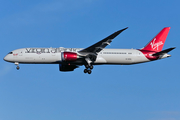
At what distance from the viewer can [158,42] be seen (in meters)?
69.1

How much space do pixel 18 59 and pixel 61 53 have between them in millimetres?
7295

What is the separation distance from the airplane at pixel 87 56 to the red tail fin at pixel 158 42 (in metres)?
1.38

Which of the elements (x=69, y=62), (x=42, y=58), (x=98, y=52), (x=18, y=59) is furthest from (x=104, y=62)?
(x=18, y=59)

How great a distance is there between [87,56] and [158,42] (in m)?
14.8

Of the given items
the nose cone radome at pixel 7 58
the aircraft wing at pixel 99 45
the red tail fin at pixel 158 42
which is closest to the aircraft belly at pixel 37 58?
the nose cone radome at pixel 7 58

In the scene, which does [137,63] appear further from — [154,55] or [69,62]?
[69,62]

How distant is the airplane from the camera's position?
61478mm

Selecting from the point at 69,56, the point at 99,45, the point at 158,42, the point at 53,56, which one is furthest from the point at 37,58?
the point at 158,42

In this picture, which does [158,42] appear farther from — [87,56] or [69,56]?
[69,56]

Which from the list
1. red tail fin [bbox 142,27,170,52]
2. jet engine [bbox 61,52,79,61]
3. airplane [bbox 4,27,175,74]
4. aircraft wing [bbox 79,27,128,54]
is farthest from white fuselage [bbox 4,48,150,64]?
red tail fin [bbox 142,27,170,52]

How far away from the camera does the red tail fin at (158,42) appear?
6838 centimetres

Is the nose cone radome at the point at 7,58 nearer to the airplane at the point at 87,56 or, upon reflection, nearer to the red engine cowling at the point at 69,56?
the airplane at the point at 87,56

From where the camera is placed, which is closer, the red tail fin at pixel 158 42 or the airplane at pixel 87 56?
the airplane at pixel 87 56

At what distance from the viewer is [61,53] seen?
61.2 m
